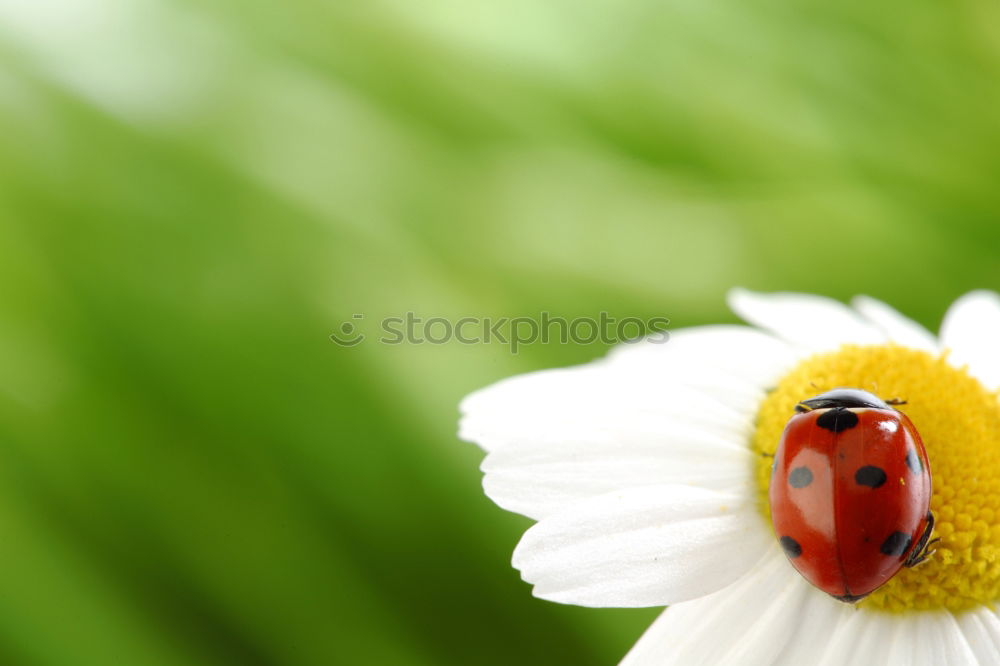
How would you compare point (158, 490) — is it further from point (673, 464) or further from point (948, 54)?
point (948, 54)

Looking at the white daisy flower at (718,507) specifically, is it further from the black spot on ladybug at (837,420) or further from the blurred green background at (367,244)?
the blurred green background at (367,244)

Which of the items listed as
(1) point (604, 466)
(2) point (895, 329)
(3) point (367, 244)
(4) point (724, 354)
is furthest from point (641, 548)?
(3) point (367, 244)

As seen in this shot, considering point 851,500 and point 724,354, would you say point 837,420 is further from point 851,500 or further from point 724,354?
point 724,354

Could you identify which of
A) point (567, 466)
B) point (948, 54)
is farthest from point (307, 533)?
point (948, 54)

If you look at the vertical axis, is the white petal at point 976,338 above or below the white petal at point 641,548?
above

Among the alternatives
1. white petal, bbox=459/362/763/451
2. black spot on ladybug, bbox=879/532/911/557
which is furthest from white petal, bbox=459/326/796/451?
black spot on ladybug, bbox=879/532/911/557

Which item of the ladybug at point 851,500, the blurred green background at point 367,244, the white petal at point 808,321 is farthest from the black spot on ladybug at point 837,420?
the blurred green background at point 367,244
